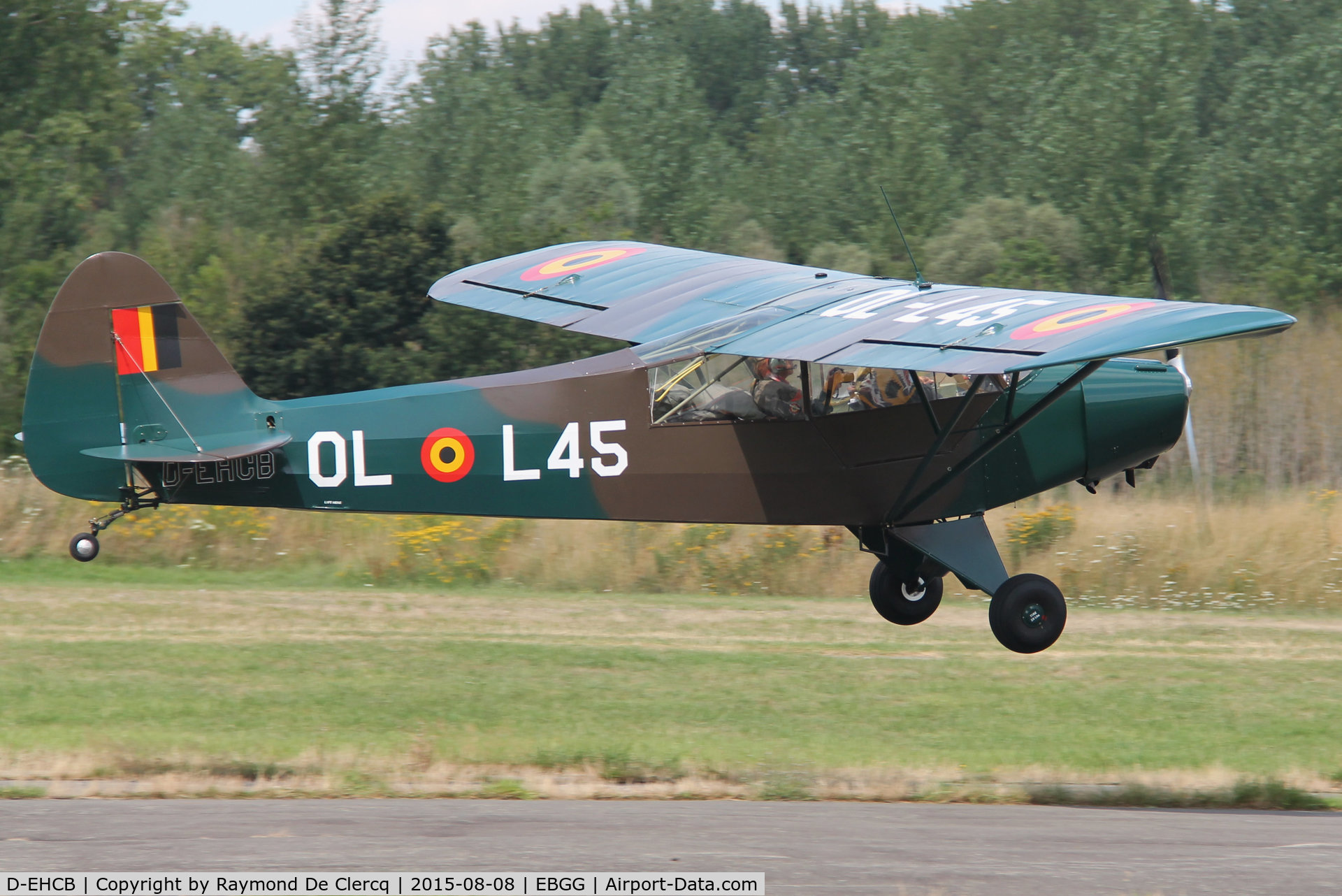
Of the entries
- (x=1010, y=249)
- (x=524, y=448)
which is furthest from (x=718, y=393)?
(x=1010, y=249)

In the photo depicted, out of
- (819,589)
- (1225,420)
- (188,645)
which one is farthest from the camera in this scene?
(1225,420)

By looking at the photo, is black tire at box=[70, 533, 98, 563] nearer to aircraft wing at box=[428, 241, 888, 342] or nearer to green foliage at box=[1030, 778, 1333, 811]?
aircraft wing at box=[428, 241, 888, 342]

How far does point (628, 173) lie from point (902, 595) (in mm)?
38186

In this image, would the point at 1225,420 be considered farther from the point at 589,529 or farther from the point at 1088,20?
the point at 1088,20

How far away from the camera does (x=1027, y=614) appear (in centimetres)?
956

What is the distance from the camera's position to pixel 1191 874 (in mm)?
7902

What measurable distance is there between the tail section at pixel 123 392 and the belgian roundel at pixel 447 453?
2.99 feet

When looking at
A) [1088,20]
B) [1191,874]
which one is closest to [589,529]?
[1191,874]

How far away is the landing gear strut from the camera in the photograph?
28.7ft

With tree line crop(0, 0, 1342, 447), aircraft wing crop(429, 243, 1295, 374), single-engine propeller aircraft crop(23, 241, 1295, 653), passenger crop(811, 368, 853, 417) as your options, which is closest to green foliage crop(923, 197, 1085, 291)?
tree line crop(0, 0, 1342, 447)

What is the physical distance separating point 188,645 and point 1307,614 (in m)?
13.9

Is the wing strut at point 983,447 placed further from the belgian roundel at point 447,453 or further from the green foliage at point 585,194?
the green foliage at point 585,194

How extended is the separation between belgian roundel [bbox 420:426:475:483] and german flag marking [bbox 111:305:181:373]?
169cm

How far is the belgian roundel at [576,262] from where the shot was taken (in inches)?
465
